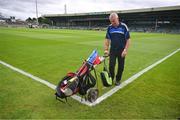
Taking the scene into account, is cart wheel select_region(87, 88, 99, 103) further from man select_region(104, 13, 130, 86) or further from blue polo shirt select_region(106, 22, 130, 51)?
blue polo shirt select_region(106, 22, 130, 51)

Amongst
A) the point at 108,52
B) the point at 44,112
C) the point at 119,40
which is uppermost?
the point at 119,40

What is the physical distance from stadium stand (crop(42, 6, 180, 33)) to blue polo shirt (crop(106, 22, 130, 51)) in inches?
2424

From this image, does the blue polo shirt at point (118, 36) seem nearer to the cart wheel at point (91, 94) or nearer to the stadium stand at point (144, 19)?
the cart wheel at point (91, 94)

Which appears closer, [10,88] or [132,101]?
[132,101]

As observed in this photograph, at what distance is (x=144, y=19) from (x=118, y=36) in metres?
76.7

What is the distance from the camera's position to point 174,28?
217 feet

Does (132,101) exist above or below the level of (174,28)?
below

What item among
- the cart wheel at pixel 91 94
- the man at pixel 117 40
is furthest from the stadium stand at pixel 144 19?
the cart wheel at pixel 91 94

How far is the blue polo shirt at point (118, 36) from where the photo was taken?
4432 millimetres

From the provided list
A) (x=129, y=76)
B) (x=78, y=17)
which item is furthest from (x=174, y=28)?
(x=129, y=76)

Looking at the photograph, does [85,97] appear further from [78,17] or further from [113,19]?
[78,17]

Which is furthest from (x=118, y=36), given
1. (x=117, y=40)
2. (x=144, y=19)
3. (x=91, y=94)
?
(x=144, y=19)

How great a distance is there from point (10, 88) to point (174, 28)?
236 ft

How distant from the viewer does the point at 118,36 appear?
178 inches
